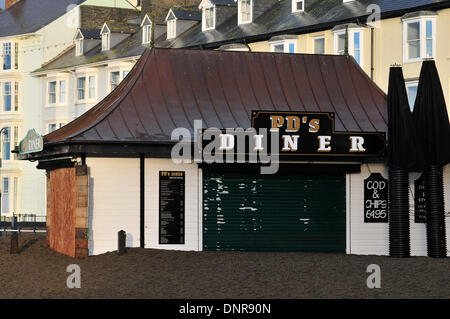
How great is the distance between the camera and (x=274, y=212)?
99.9 feet

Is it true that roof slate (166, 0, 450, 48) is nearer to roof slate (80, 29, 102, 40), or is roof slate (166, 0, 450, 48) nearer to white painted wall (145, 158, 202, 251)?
roof slate (80, 29, 102, 40)

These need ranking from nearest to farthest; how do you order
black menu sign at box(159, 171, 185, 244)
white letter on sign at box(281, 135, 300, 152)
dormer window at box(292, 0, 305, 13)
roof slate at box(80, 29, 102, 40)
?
black menu sign at box(159, 171, 185, 244)
white letter on sign at box(281, 135, 300, 152)
dormer window at box(292, 0, 305, 13)
roof slate at box(80, 29, 102, 40)

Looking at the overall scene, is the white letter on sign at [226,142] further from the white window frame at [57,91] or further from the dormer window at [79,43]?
the dormer window at [79,43]

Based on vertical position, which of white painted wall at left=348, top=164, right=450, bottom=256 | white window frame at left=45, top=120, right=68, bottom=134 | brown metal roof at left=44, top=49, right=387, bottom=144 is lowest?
white painted wall at left=348, top=164, right=450, bottom=256

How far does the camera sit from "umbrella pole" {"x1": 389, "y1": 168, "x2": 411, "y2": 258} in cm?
2978

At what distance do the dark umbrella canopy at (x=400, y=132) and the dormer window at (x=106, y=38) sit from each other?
144ft

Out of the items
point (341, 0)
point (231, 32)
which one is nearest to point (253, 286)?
point (341, 0)

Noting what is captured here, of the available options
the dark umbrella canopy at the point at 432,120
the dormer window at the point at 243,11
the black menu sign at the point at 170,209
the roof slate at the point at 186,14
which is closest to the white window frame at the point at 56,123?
the roof slate at the point at 186,14

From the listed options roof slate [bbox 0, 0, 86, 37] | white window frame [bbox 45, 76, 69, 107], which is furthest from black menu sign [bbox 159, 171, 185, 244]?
roof slate [bbox 0, 0, 86, 37]

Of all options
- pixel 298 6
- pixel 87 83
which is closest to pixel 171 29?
pixel 87 83

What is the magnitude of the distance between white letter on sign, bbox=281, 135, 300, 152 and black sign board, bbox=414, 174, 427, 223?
3.73 metres

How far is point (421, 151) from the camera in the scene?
30.0m

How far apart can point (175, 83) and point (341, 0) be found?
25012 mm
